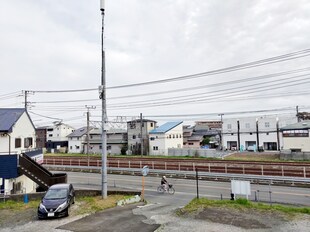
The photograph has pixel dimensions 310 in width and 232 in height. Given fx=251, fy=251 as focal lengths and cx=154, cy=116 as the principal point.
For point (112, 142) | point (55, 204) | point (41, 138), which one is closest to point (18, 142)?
point (55, 204)

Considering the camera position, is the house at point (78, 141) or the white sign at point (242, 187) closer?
the white sign at point (242, 187)

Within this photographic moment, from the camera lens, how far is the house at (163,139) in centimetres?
5581

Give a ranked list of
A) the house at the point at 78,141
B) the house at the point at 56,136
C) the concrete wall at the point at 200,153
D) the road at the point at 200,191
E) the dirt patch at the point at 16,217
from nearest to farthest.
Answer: the dirt patch at the point at 16,217
the road at the point at 200,191
the concrete wall at the point at 200,153
the house at the point at 78,141
the house at the point at 56,136

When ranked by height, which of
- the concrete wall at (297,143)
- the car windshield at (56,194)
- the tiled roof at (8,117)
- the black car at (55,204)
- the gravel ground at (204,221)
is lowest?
the gravel ground at (204,221)

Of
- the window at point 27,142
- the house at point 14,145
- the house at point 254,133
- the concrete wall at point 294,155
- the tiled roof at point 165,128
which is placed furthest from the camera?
the house at point 254,133

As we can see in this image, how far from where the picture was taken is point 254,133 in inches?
2447

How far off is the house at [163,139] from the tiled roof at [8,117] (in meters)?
35.4

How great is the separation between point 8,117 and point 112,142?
3942 centimetres

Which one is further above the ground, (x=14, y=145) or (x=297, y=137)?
(x=297, y=137)

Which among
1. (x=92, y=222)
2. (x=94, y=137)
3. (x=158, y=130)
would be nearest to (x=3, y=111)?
(x=92, y=222)

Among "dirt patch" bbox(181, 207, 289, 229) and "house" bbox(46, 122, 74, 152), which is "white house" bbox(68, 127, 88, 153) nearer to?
"house" bbox(46, 122, 74, 152)

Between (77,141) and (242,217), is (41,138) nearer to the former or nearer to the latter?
(77,141)

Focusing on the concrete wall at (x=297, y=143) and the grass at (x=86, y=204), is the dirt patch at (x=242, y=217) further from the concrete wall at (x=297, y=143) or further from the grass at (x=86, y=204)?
the concrete wall at (x=297, y=143)

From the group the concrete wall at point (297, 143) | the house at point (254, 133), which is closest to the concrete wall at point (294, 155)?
the concrete wall at point (297, 143)
